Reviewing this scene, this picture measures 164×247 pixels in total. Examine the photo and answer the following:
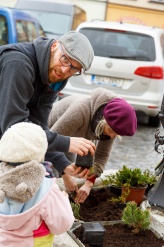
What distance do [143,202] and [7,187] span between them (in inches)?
60.1

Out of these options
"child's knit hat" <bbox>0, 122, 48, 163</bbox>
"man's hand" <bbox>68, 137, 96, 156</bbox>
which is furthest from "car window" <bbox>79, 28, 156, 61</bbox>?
"child's knit hat" <bbox>0, 122, 48, 163</bbox>

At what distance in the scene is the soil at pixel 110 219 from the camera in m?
3.01

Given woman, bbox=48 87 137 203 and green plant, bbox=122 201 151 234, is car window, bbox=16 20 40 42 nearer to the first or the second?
woman, bbox=48 87 137 203

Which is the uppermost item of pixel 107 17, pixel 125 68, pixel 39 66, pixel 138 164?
pixel 39 66

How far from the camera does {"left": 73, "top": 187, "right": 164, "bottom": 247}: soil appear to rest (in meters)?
3.01

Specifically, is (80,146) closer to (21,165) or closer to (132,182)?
(21,165)

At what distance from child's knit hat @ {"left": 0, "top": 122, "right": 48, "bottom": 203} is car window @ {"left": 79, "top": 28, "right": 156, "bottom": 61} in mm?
A: 6060

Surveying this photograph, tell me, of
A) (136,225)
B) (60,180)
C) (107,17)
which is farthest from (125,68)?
(107,17)

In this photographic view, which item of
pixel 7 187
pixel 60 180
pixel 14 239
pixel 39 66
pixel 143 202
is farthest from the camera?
pixel 60 180

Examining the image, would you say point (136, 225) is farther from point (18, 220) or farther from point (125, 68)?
point (125, 68)

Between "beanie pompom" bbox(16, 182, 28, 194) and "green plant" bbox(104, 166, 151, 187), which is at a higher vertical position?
"beanie pompom" bbox(16, 182, 28, 194)

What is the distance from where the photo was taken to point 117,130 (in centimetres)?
322

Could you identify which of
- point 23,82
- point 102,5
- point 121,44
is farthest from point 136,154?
point 102,5

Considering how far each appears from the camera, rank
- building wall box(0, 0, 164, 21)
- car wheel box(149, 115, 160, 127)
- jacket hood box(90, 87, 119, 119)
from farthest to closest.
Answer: building wall box(0, 0, 164, 21) < car wheel box(149, 115, 160, 127) < jacket hood box(90, 87, 119, 119)
